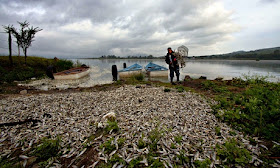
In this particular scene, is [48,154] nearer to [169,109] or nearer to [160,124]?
[160,124]

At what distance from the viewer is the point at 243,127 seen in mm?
4078

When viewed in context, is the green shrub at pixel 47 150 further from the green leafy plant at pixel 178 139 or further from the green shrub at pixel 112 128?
the green leafy plant at pixel 178 139

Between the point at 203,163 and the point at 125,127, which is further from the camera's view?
the point at 125,127

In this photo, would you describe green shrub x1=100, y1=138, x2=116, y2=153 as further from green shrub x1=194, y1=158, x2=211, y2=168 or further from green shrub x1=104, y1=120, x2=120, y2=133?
green shrub x1=194, y1=158, x2=211, y2=168

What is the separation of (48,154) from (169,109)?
4348 millimetres

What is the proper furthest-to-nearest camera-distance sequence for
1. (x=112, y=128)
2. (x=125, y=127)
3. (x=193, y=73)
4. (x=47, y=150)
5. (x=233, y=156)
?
(x=193, y=73) → (x=125, y=127) → (x=112, y=128) → (x=47, y=150) → (x=233, y=156)

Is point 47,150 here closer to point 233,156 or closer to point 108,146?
point 108,146

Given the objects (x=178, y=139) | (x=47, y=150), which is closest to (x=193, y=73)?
(x=178, y=139)

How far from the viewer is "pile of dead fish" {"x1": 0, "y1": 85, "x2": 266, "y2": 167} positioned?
3.18m

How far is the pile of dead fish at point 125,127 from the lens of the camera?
318cm

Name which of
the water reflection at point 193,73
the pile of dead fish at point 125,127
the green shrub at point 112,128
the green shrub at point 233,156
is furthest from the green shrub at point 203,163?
the water reflection at point 193,73

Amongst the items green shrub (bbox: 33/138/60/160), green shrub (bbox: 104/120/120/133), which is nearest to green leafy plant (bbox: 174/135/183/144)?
green shrub (bbox: 104/120/120/133)

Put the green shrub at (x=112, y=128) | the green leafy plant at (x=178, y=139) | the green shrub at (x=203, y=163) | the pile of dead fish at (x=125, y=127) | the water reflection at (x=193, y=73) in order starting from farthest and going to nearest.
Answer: the water reflection at (x=193, y=73), the green shrub at (x=112, y=128), the green leafy plant at (x=178, y=139), the pile of dead fish at (x=125, y=127), the green shrub at (x=203, y=163)

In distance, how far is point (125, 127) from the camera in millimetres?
4199
